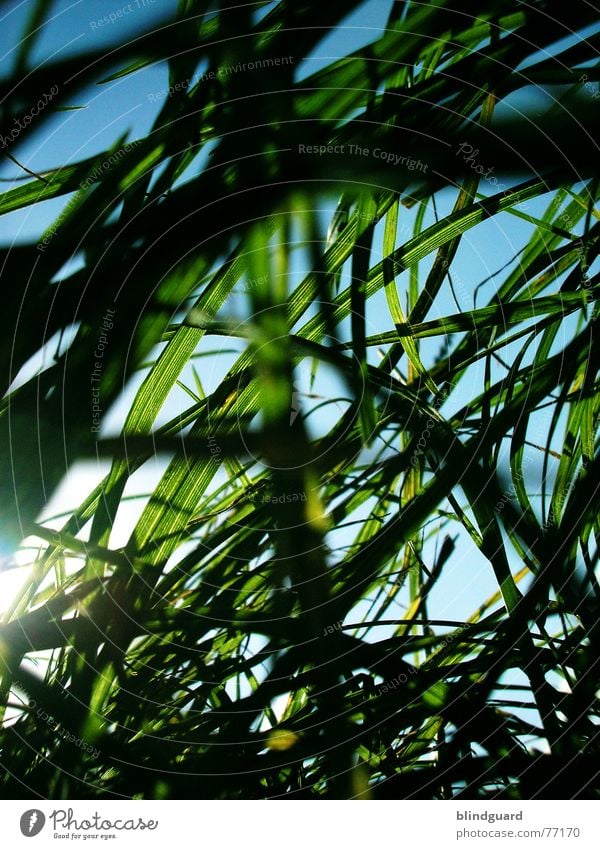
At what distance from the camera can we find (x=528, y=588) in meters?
0.51

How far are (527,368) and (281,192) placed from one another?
240 mm

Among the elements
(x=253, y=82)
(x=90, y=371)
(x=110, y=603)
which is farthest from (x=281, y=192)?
(x=110, y=603)

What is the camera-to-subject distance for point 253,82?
50 cm

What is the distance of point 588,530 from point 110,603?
37 centimetres

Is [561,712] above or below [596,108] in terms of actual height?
below

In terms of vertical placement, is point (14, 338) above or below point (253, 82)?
below

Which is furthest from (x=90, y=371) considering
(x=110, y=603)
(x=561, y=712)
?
(x=561, y=712)
